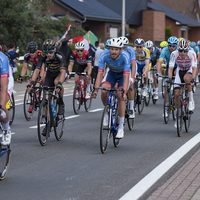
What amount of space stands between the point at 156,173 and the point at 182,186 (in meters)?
0.83

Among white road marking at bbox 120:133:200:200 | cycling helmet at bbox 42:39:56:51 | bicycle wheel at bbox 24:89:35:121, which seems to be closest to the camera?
white road marking at bbox 120:133:200:200

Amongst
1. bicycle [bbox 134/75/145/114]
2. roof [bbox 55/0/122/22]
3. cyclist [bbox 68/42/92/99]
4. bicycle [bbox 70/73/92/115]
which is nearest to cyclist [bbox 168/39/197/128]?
bicycle [bbox 134/75/145/114]

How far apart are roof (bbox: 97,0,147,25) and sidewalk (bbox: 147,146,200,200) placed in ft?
166

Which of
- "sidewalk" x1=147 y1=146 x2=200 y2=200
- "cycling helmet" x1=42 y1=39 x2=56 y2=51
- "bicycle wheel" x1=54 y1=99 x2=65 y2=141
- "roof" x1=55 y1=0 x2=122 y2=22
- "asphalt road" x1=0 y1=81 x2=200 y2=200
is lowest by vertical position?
"asphalt road" x1=0 y1=81 x2=200 y2=200

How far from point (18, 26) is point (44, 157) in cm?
2027

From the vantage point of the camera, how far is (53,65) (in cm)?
1016

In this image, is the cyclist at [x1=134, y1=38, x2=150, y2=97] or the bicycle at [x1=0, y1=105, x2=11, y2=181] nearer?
the bicycle at [x1=0, y1=105, x2=11, y2=181]

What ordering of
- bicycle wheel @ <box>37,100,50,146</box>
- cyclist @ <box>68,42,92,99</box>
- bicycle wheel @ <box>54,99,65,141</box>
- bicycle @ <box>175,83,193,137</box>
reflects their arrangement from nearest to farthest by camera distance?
bicycle wheel @ <box>37,100,50,146</box> < bicycle wheel @ <box>54,99,65,141</box> < bicycle @ <box>175,83,193,137</box> < cyclist @ <box>68,42,92,99</box>

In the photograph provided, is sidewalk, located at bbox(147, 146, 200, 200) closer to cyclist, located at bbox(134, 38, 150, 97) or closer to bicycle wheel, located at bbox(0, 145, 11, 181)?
bicycle wheel, located at bbox(0, 145, 11, 181)

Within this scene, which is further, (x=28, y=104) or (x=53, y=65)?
(x=28, y=104)

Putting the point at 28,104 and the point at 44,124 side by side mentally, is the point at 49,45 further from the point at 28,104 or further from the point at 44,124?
the point at 28,104

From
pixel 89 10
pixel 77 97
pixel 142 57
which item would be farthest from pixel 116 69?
pixel 89 10

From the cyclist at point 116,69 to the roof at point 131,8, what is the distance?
48154 mm

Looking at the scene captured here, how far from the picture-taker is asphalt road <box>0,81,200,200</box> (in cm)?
633
